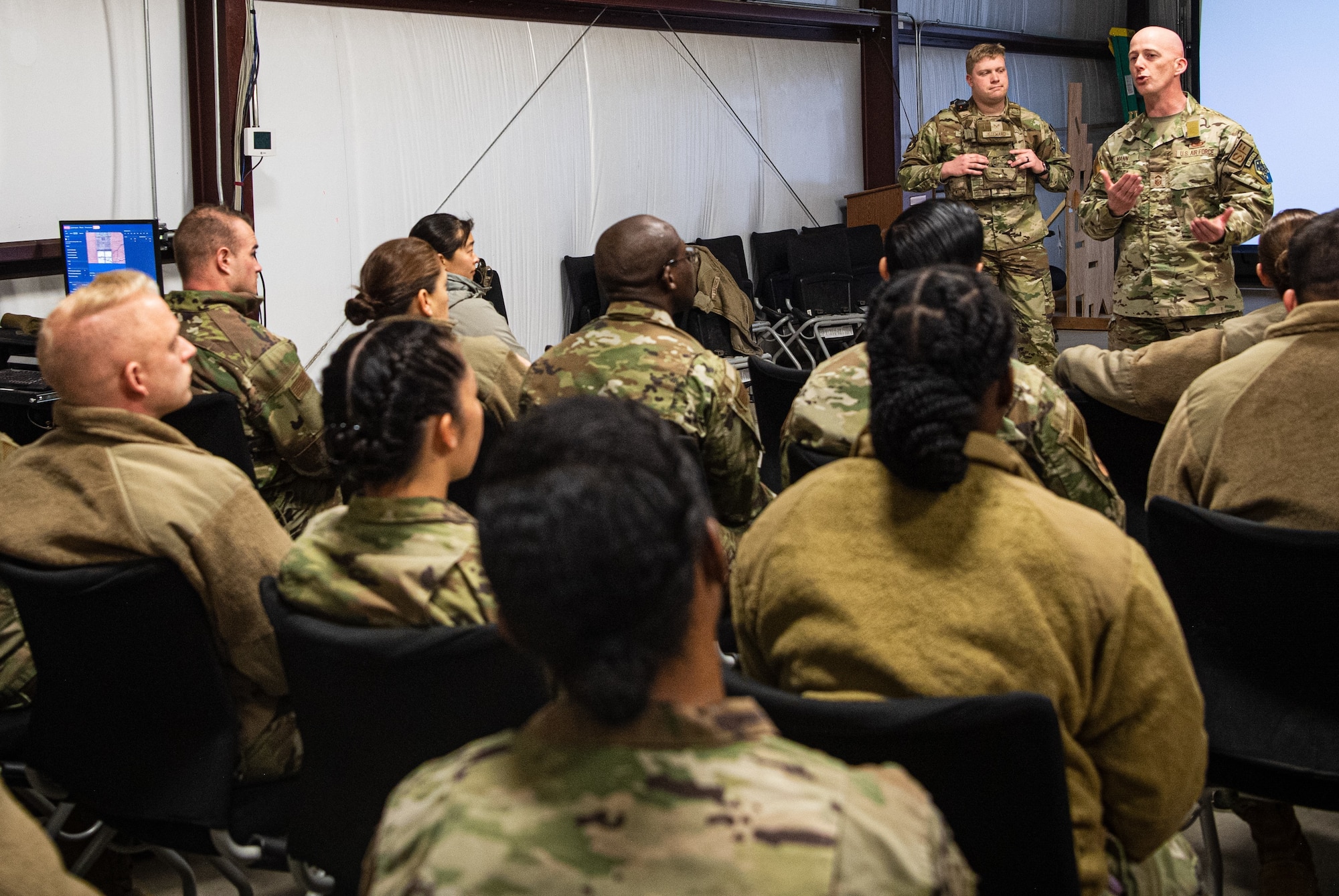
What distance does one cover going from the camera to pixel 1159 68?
4.70 metres

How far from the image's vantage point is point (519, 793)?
79 centimetres

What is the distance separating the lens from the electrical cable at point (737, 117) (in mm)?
7188

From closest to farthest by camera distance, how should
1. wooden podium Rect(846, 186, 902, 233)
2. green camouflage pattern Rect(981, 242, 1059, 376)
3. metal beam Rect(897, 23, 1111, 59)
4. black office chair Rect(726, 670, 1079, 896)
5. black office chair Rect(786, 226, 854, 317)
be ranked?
black office chair Rect(726, 670, 1079, 896) → green camouflage pattern Rect(981, 242, 1059, 376) → black office chair Rect(786, 226, 854, 317) → wooden podium Rect(846, 186, 902, 233) → metal beam Rect(897, 23, 1111, 59)

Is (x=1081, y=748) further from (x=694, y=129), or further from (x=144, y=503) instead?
(x=694, y=129)

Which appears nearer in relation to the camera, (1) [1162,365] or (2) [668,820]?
(2) [668,820]

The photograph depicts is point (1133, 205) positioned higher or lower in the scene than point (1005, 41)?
lower

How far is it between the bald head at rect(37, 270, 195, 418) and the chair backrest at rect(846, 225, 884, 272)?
5.92 m

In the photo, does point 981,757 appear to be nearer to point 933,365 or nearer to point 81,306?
point 933,365

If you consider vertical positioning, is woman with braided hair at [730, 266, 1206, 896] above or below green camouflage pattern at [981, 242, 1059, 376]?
below

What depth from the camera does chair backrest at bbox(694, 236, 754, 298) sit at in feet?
23.9

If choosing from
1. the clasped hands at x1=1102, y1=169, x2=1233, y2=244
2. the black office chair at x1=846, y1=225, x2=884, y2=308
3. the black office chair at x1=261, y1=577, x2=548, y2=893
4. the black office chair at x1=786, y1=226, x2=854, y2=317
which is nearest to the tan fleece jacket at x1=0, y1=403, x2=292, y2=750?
the black office chair at x1=261, y1=577, x2=548, y2=893

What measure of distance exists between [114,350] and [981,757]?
4.89 ft

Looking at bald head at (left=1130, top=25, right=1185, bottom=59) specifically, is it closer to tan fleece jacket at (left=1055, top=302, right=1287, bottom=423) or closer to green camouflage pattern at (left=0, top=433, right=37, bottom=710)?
tan fleece jacket at (left=1055, top=302, right=1287, bottom=423)

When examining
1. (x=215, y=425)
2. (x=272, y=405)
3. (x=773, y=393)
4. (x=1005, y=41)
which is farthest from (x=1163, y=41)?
(x=1005, y=41)
